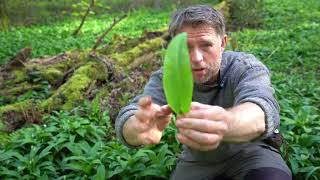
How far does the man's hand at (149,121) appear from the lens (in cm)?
158

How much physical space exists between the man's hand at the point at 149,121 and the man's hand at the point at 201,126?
0.60 ft

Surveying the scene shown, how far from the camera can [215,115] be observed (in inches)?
56.1

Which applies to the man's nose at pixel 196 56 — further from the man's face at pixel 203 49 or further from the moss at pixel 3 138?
the moss at pixel 3 138

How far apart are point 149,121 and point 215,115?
1.02 feet

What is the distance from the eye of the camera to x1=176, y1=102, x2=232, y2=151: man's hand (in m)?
1.36

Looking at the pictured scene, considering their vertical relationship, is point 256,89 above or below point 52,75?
above

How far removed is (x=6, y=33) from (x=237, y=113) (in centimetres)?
1317

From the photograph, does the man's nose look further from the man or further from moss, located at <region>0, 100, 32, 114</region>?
moss, located at <region>0, 100, 32, 114</region>

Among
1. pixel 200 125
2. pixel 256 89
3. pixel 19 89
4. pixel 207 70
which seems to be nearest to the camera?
pixel 200 125

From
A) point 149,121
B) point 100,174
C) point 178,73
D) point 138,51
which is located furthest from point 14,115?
point 178,73

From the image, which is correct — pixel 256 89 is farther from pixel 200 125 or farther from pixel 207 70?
pixel 200 125

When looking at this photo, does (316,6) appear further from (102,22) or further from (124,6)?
(124,6)

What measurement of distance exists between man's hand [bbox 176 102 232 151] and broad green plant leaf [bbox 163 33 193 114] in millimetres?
153

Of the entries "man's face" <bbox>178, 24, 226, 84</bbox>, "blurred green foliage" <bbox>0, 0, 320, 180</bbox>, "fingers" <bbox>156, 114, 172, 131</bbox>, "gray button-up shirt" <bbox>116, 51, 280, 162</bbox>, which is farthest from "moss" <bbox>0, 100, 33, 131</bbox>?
"fingers" <bbox>156, 114, 172, 131</bbox>
